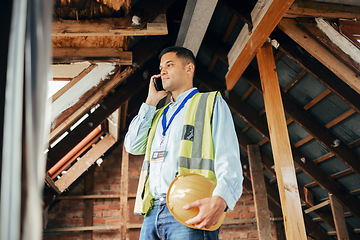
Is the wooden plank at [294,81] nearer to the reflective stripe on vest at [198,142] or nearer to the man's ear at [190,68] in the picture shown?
the man's ear at [190,68]

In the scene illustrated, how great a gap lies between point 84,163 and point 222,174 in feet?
17.7

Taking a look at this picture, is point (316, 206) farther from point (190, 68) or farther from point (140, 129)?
point (140, 129)

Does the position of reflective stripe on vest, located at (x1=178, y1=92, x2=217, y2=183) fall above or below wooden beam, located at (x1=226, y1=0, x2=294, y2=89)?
below

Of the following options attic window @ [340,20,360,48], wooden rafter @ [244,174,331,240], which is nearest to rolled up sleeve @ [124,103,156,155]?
attic window @ [340,20,360,48]

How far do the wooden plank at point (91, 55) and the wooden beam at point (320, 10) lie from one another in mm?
1495

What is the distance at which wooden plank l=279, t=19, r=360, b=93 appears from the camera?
275cm

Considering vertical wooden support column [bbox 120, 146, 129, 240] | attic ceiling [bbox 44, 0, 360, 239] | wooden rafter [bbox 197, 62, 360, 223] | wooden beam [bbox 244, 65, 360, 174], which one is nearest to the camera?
attic ceiling [bbox 44, 0, 360, 239]

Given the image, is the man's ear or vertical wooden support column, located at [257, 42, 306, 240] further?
vertical wooden support column, located at [257, 42, 306, 240]

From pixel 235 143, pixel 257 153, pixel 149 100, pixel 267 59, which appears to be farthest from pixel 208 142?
pixel 257 153

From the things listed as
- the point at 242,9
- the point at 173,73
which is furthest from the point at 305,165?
the point at 173,73

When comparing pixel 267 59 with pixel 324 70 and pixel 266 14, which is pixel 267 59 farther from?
pixel 324 70

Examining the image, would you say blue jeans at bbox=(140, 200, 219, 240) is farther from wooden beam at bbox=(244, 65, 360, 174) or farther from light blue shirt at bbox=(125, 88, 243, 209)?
wooden beam at bbox=(244, 65, 360, 174)

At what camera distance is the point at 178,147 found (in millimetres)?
1375

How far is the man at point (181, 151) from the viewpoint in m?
1.17
